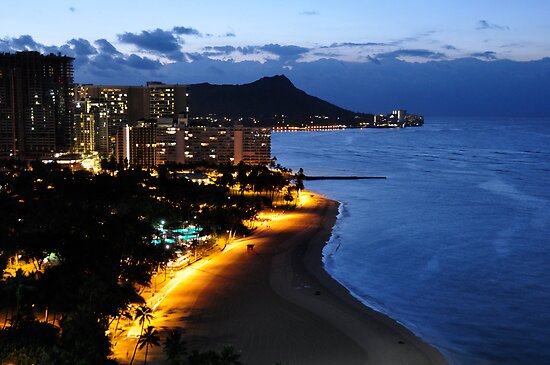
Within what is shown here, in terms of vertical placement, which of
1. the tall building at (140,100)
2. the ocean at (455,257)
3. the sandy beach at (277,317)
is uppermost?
the tall building at (140,100)

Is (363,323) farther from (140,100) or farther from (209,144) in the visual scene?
(140,100)

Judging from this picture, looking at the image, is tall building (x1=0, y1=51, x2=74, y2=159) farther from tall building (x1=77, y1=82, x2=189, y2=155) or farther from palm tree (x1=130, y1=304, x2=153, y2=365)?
palm tree (x1=130, y1=304, x2=153, y2=365)

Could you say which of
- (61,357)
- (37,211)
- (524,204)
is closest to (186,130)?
(524,204)

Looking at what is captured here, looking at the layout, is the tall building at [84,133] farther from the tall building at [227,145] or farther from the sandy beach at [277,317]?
the sandy beach at [277,317]

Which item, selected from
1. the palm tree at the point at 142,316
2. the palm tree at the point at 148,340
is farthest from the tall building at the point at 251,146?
the palm tree at the point at 148,340

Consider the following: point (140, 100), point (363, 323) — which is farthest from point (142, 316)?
point (140, 100)
